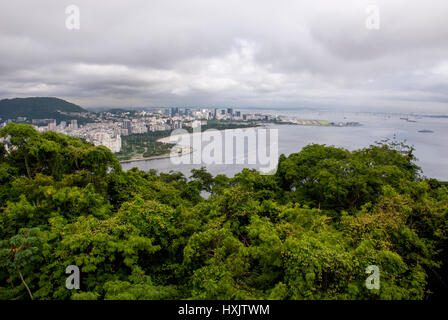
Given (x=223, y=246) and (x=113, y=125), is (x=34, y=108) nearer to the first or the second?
(x=113, y=125)

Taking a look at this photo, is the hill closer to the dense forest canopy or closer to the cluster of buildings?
the cluster of buildings

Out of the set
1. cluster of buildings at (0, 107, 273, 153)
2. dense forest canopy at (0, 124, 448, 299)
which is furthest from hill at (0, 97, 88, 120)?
dense forest canopy at (0, 124, 448, 299)

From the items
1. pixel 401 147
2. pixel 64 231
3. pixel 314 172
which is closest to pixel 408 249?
pixel 314 172

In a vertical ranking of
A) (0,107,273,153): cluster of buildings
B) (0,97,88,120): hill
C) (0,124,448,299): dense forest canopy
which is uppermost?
(0,97,88,120): hill

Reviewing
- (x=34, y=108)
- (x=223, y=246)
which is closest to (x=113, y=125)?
(x=34, y=108)

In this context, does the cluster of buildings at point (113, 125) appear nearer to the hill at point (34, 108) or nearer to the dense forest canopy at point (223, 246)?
the hill at point (34, 108)

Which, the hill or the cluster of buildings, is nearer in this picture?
the cluster of buildings

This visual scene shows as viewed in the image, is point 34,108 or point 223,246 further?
point 34,108

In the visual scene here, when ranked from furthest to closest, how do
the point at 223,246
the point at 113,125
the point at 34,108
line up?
the point at 34,108 → the point at 113,125 → the point at 223,246

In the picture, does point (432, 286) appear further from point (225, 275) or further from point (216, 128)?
point (216, 128)
